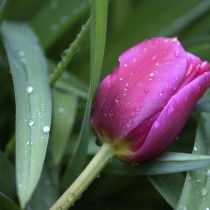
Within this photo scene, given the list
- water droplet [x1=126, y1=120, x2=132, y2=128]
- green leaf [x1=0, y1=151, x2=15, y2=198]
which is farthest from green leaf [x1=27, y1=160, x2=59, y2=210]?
water droplet [x1=126, y1=120, x2=132, y2=128]

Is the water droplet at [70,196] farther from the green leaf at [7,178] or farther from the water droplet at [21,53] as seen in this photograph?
the water droplet at [21,53]

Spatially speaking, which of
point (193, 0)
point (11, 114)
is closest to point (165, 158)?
point (11, 114)

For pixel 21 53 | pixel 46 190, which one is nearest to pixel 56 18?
pixel 21 53

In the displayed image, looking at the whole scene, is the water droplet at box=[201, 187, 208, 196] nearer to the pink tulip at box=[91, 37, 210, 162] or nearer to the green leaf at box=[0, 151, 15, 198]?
the pink tulip at box=[91, 37, 210, 162]

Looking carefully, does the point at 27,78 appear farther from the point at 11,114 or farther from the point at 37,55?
the point at 11,114

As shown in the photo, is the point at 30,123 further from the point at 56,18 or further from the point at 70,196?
the point at 56,18
